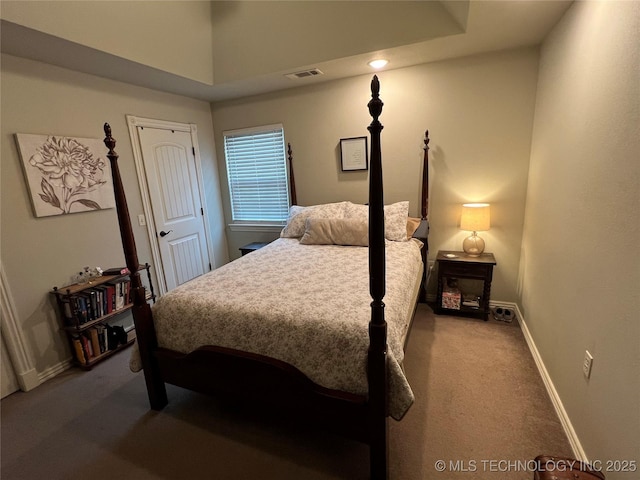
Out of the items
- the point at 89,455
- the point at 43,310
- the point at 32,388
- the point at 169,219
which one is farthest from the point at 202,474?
the point at 169,219

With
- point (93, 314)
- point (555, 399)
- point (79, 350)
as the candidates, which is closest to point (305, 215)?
point (93, 314)

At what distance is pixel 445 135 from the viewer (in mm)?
2988

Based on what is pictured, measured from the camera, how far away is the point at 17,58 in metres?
2.23

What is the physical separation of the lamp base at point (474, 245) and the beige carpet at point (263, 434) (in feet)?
3.23

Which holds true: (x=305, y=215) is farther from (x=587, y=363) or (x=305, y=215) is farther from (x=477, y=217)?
(x=587, y=363)

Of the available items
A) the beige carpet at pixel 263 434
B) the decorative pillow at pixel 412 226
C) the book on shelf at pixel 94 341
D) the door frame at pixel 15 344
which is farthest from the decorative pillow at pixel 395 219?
the door frame at pixel 15 344

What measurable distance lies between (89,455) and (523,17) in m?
3.83

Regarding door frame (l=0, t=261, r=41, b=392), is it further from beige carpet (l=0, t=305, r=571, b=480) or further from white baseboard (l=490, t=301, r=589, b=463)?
white baseboard (l=490, t=301, r=589, b=463)

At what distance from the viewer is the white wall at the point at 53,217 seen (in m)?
2.22

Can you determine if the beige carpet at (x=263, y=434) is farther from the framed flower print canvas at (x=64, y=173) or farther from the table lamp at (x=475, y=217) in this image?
the framed flower print canvas at (x=64, y=173)

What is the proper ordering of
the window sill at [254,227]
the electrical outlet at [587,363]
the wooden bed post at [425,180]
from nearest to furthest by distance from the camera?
the electrical outlet at [587,363]
the wooden bed post at [425,180]
the window sill at [254,227]

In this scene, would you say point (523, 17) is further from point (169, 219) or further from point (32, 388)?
point (32, 388)

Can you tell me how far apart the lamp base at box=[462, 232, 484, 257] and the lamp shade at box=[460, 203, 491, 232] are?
20cm

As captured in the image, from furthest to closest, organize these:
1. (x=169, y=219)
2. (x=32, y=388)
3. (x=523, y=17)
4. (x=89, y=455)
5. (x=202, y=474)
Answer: (x=169, y=219) → (x=32, y=388) → (x=523, y=17) → (x=89, y=455) → (x=202, y=474)
